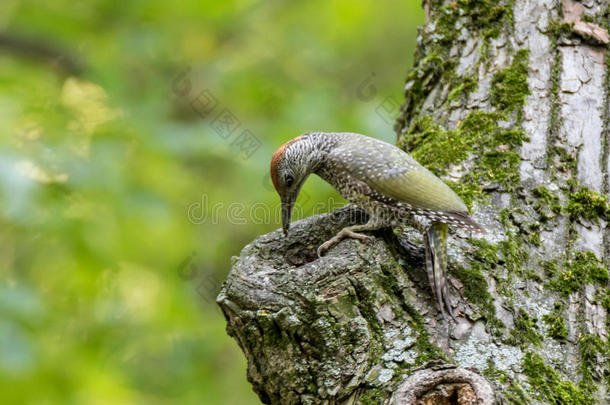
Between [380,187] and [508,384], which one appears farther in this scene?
[380,187]

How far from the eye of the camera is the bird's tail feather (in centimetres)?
277

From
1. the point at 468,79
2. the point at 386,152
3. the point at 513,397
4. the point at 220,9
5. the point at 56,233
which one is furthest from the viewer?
the point at 220,9

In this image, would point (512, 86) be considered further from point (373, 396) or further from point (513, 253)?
point (373, 396)

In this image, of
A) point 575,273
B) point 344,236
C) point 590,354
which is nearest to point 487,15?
point 575,273

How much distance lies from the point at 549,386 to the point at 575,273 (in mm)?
743

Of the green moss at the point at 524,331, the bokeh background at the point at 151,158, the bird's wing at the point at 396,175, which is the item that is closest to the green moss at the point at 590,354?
the green moss at the point at 524,331

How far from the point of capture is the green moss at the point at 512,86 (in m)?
3.75

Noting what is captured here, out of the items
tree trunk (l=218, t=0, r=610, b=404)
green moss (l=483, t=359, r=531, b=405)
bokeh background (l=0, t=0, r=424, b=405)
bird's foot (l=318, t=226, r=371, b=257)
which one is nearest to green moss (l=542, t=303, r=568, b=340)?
tree trunk (l=218, t=0, r=610, b=404)

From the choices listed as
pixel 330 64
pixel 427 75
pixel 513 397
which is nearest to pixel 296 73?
pixel 330 64

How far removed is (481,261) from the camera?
10.1ft

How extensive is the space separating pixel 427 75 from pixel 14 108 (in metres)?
3.37

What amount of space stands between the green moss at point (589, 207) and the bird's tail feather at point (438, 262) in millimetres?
751

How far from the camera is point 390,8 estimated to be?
310 inches

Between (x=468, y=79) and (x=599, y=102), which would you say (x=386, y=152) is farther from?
(x=599, y=102)
